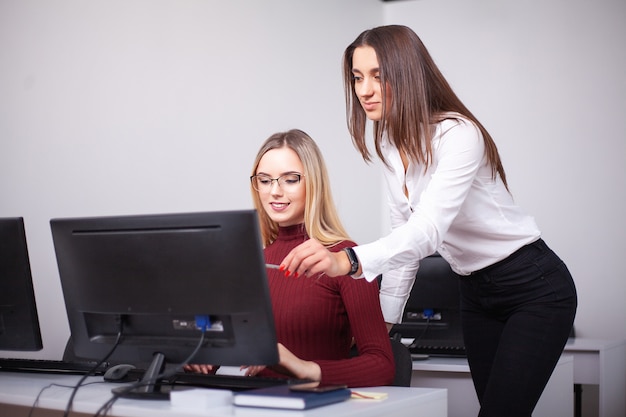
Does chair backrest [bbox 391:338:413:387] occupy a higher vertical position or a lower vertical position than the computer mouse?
lower

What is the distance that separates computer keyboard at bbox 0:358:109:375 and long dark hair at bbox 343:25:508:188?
908 mm

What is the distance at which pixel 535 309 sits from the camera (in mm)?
1756

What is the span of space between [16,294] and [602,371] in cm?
223

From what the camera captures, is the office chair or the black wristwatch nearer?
the black wristwatch

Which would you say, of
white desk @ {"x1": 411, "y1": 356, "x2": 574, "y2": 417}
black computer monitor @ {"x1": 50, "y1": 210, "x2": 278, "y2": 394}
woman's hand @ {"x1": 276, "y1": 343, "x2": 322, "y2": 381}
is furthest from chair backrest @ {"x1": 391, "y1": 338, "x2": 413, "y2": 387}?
black computer monitor @ {"x1": 50, "y1": 210, "x2": 278, "y2": 394}

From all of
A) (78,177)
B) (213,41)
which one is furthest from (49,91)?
(213,41)

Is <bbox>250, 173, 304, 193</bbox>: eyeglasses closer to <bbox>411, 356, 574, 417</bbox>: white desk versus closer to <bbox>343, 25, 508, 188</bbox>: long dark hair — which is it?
<bbox>343, 25, 508, 188</bbox>: long dark hair

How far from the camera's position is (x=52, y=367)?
6.08 ft

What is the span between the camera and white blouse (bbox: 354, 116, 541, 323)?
1.54 metres

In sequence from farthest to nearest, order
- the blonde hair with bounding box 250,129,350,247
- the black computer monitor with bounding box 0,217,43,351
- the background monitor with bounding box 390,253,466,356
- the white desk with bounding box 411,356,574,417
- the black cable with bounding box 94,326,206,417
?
the background monitor with bounding box 390,253,466,356 → the white desk with bounding box 411,356,574,417 → the blonde hair with bounding box 250,129,350,247 → the black computer monitor with bounding box 0,217,43,351 → the black cable with bounding box 94,326,206,417

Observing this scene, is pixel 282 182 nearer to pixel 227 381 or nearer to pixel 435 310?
pixel 227 381

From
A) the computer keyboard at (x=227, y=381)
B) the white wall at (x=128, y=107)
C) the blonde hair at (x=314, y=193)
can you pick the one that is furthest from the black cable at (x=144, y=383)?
the white wall at (x=128, y=107)

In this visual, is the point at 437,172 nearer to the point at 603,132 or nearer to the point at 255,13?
the point at 255,13

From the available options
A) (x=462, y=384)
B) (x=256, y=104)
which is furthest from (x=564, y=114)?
(x=462, y=384)
